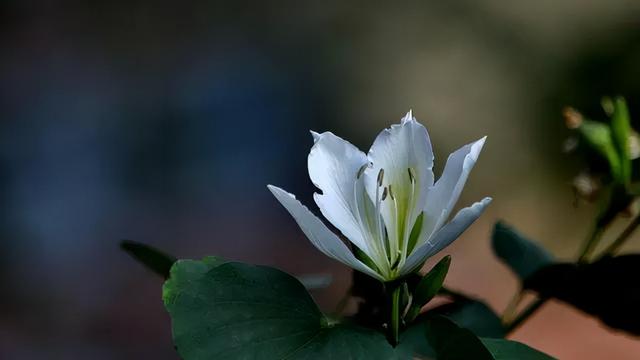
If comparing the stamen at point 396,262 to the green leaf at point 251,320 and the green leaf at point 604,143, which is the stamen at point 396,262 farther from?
the green leaf at point 604,143

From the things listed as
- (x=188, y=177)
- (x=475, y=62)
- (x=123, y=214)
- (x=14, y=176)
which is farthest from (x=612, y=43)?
(x=14, y=176)

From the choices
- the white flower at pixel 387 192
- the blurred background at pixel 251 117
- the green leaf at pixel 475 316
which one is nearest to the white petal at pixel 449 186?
the white flower at pixel 387 192

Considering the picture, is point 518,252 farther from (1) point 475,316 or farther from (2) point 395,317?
(2) point 395,317

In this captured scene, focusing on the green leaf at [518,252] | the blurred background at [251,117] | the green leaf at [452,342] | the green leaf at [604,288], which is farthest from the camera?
the blurred background at [251,117]

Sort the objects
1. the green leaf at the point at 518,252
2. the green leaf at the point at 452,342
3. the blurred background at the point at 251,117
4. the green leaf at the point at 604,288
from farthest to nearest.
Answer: the blurred background at the point at 251,117 < the green leaf at the point at 518,252 < the green leaf at the point at 604,288 < the green leaf at the point at 452,342

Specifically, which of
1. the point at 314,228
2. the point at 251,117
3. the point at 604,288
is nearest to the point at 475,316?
the point at 604,288

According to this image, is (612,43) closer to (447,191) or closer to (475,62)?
(475,62)
